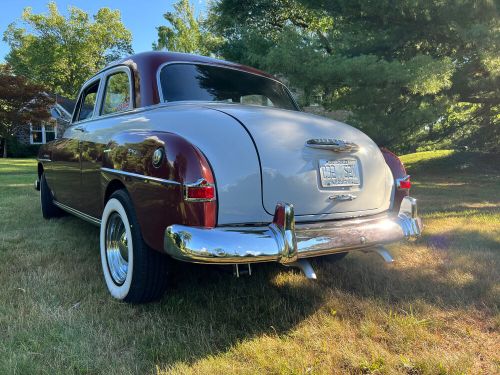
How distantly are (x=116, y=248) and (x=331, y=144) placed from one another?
167 cm

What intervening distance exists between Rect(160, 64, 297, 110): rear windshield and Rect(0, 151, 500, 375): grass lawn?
4.63 feet

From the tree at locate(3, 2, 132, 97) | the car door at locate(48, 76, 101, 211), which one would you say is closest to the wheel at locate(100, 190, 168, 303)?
the car door at locate(48, 76, 101, 211)

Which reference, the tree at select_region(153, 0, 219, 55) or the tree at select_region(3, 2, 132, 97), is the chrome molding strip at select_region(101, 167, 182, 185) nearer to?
the tree at select_region(153, 0, 219, 55)

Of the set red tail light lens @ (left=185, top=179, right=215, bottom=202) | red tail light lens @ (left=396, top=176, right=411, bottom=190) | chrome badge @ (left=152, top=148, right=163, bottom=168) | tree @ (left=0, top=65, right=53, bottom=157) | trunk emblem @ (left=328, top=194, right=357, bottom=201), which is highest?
tree @ (left=0, top=65, right=53, bottom=157)

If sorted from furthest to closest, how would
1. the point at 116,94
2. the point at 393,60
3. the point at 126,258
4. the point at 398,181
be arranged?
the point at 393,60
the point at 116,94
the point at 398,181
the point at 126,258

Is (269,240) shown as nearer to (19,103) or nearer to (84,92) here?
(84,92)

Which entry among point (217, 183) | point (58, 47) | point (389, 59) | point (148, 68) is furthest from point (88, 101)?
point (58, 47)

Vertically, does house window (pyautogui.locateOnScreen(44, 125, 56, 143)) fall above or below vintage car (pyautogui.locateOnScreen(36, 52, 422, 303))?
above

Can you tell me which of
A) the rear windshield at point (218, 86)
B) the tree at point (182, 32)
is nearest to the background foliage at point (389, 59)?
the rear windshield at point (218, 86)

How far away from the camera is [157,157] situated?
2424 millimetres

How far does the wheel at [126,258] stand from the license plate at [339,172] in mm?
1112

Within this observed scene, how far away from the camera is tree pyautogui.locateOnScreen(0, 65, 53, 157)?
24.1 metres

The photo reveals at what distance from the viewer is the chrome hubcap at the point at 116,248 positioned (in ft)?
9.64

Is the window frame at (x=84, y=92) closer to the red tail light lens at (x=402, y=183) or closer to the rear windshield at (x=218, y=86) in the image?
the rear windshield at (x=218, y=86)
